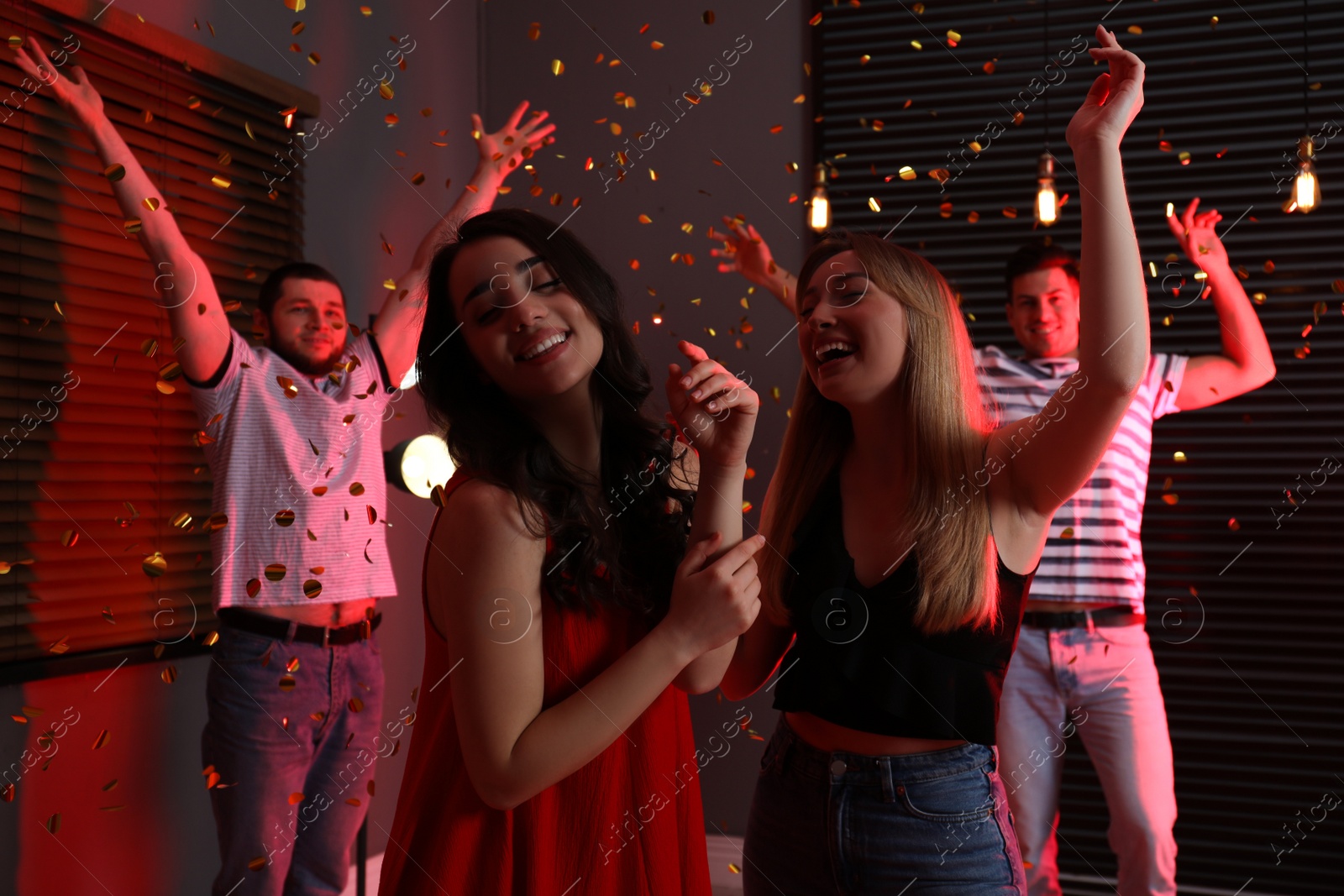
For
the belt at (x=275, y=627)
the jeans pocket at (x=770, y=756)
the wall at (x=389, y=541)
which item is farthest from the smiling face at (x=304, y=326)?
the jeans pocket at (x=770, y=756)

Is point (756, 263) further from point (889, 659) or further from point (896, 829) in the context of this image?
point (896, 829)

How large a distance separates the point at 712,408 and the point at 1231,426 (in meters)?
2.66

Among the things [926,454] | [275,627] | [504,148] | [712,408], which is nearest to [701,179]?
[504,148]

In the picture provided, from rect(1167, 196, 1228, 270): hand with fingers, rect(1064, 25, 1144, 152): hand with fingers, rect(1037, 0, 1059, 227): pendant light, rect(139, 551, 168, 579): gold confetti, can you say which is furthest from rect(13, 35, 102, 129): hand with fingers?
rect(1167, 196, 1228, 270): hand with fingers

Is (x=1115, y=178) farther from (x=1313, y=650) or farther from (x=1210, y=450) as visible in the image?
(x=1313, y=650)

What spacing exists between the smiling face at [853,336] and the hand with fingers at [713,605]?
1.36 ft

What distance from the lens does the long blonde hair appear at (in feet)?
4.25

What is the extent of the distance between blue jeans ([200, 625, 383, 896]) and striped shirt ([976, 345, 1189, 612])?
1.86 meters

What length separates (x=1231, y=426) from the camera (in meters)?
3.07

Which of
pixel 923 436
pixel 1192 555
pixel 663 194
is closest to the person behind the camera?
pixel 923 436

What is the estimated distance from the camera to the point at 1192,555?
308cm

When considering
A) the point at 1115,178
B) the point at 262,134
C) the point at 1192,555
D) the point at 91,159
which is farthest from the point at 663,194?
the point at 1115,178

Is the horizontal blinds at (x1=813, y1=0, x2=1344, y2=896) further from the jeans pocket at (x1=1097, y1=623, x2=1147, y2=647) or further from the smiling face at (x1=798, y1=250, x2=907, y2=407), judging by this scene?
the smiling face at (x1=798, y1=250, x2=907, y2=407)

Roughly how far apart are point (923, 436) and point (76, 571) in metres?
2.00
